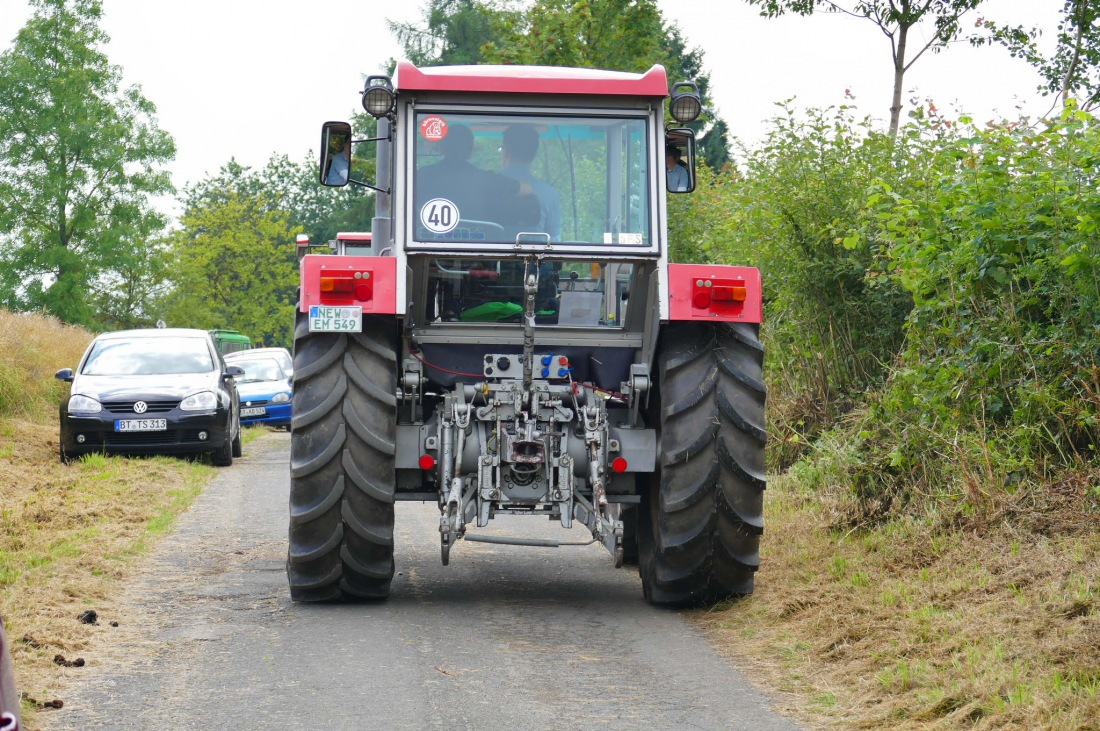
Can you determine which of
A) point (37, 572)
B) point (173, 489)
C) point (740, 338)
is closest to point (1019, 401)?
point (740, 338)

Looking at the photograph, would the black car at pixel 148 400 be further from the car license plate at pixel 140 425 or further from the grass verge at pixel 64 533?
the grass verge at pixel 64 533

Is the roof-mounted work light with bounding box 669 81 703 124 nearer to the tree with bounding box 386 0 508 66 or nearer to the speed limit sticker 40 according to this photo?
the speed limit sticker 40

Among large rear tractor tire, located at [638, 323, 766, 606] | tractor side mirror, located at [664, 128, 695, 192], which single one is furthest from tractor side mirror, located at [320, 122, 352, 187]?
large rear tractor tire, located at [638, 323, 766, 606]

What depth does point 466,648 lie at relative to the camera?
6828 mm

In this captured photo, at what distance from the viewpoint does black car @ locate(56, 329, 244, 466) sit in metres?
15.7

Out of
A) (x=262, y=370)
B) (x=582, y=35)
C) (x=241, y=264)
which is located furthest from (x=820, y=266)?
(x=241, y=264)

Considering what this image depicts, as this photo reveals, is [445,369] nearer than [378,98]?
No

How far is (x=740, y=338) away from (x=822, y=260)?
4843mm

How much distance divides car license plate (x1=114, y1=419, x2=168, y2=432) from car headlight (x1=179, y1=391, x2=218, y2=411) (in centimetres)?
30

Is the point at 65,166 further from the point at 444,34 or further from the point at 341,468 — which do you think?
the point at 341,468

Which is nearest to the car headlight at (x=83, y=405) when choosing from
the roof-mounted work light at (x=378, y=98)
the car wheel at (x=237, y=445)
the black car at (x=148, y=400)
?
the black car at (x=148, y=400)

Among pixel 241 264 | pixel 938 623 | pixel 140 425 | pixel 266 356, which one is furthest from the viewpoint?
pixel 241 264

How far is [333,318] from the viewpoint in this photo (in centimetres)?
768

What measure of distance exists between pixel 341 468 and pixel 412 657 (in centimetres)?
142
